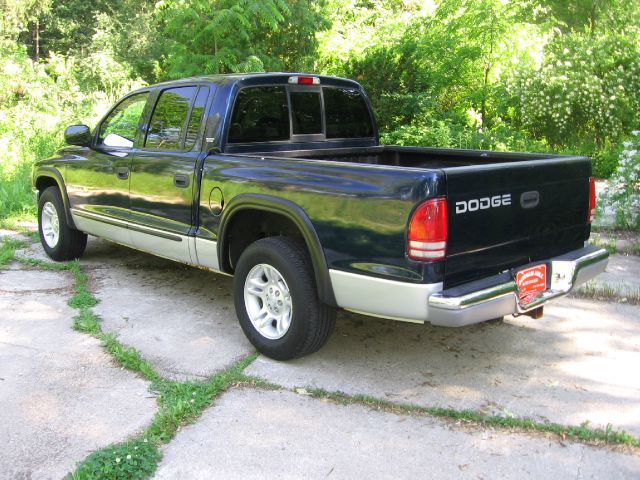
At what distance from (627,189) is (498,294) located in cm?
456

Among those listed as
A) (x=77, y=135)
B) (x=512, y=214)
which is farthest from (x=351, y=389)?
(x=77, y=135)

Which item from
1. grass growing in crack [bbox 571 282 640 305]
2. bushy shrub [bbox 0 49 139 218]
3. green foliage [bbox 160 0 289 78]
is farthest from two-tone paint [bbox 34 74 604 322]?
green foliage [bbox 160 0 289 78]

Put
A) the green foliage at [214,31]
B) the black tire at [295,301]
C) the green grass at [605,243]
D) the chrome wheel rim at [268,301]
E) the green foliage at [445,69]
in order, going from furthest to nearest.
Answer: the green foliage at [445,69] < the green foliage at [214,31] < the green grass at [605,243] < the chrome wheel rim at [268,301] < the black tire at [295,301]

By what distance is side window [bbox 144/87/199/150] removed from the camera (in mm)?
4996

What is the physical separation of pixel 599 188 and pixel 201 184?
7.46 metres

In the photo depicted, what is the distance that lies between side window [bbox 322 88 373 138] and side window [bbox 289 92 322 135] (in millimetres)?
104

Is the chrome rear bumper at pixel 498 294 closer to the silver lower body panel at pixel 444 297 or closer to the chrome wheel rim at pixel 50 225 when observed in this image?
the silver lower body panel at pixel 444 297

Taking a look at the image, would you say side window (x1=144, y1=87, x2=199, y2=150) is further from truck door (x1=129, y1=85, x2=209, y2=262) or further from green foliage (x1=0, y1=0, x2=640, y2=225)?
green foliage (x1=0, y1=0, x2=640, y2=225)

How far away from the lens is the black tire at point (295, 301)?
3.90 m

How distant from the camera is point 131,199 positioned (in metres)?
5.37

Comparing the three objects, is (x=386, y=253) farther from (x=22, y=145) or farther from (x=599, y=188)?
(x=22, y=145)

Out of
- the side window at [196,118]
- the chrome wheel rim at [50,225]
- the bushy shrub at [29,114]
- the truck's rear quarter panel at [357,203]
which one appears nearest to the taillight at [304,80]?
the side window at [196,118]

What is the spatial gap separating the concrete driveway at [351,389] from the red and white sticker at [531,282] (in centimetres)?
56

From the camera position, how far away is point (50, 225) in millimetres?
6906
